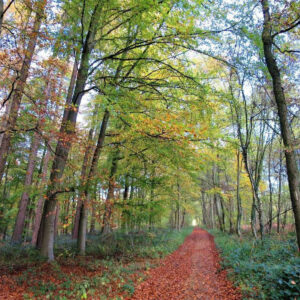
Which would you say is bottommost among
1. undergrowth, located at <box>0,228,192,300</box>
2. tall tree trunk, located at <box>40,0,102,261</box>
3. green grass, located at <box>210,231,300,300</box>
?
undergrowth, located at <box>0,228,192,300</box>

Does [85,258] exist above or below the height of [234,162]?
below

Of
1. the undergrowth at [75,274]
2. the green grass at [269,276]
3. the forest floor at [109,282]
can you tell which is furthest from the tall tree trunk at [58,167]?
the green grass at [269,276]

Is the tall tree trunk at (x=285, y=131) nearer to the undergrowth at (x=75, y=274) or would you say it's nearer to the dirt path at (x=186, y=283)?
the dirt path at (x=186, y=283)

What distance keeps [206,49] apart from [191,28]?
1189 millimetres

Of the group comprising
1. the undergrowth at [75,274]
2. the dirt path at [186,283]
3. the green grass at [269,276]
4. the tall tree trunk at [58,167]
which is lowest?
the dirt path at [186,283]

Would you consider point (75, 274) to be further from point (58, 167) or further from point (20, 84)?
point (20, 84)

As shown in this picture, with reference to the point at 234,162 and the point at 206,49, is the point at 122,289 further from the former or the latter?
the point at 234,162

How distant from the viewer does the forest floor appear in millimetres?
5129

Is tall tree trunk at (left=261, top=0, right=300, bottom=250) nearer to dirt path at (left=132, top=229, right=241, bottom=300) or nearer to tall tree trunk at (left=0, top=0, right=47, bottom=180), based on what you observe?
dirt path at (left=132, top=229, right=241, bottom=300)

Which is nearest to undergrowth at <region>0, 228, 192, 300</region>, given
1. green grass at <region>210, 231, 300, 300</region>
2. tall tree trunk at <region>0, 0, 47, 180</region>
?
green grass at <region>210, 231, 300, 300</region>

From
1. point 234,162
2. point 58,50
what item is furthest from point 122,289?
point 234,162

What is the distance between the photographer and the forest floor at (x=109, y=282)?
513 cm

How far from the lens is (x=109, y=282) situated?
19.8 feet

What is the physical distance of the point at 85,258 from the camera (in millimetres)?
8359
